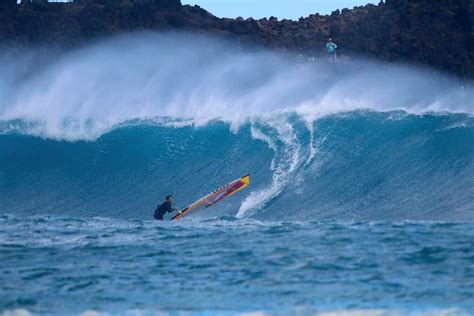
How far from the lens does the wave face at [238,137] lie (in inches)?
655

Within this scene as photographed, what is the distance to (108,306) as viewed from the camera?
930 centimetres

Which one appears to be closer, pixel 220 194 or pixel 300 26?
pixel 220 194

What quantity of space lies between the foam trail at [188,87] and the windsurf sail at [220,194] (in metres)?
3.97

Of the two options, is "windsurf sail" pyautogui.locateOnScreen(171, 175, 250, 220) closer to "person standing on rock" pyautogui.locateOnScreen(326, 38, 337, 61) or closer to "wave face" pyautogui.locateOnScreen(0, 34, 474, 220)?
"wave face" pyautogui.locateOnScreen(0, 34, 474, 220)

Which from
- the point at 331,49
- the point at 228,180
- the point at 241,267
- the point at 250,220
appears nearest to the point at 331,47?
the point at 331,49

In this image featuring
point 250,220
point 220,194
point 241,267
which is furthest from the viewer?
point 220,194

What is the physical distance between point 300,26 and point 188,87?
25.2 feet

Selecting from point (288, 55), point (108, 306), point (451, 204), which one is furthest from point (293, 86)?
point (108, 306)

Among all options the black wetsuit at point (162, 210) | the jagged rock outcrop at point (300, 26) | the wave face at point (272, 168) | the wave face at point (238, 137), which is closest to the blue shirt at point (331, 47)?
the wave face at point (238, 137)

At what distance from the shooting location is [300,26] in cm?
3048

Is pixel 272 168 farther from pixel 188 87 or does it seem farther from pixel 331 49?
pixel 331 49

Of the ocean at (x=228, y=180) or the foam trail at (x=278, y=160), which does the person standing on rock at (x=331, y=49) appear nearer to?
the ocean at (x=228, y=180)

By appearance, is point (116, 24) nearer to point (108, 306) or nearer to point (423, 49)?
point (423, 49)

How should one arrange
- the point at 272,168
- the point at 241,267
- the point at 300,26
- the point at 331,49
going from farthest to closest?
the point at 300,26
the point at 331,49
the point at 272,168
the point at 241,267
